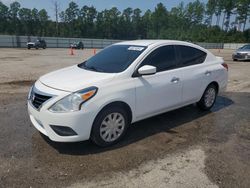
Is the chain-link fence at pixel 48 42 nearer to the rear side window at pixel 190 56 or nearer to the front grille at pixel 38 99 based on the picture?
the rear side window at pixel 190 56

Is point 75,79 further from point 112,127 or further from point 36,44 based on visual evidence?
point 36,44

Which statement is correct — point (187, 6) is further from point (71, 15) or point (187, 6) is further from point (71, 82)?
point (71, 82)

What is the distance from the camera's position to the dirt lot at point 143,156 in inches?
129

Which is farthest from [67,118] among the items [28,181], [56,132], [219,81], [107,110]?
[219,81]

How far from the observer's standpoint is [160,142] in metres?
4.41

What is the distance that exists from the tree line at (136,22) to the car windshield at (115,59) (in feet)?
220

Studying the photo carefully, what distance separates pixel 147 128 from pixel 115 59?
148 cm

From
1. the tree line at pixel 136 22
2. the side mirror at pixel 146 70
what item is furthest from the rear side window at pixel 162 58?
the tree line at pixel 136 22

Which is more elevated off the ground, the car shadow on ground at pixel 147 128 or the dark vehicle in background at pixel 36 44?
the car shadow on ground at pixel 147 128

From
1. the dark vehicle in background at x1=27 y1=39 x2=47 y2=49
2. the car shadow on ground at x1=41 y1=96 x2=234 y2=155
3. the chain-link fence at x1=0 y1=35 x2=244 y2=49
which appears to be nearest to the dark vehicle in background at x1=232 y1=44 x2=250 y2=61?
the car shadow on ground at x1=41 y1=96 x2=234 y2=155

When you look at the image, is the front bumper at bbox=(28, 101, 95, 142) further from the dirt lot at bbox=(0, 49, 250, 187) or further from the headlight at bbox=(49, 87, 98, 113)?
the dirt lot at bbox=(0, 49, 250, 187)

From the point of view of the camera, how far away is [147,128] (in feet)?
16.4

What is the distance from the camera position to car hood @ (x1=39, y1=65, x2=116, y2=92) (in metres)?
3.87

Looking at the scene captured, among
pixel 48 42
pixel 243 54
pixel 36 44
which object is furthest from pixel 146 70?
pixel 48 42
